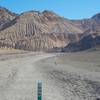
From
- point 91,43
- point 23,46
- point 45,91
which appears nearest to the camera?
point 45,91

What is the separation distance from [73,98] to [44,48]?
177428 millimetres

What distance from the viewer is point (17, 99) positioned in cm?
1499

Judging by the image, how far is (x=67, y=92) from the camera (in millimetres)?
17516

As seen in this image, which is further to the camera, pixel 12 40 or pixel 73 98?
pixel 12 40

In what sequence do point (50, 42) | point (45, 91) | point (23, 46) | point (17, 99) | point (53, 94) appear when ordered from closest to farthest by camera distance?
point (17, 99) → point (53, 94) → point (45, 91) → point (23, 46) → point (50, 42)

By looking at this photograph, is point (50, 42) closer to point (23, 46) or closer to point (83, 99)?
point (23, 46)

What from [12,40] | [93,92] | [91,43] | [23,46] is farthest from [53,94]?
[12,40]

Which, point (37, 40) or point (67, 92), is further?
point (37, 40)

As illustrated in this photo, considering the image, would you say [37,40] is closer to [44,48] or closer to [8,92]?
[44,48]

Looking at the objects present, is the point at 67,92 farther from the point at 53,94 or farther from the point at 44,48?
the point at 44,48

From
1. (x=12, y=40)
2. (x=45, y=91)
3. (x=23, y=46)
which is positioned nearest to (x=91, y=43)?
(x=23, y=46)

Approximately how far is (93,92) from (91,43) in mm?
141309

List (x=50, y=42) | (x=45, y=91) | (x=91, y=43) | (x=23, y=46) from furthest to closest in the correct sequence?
1. (x=50, y=42)
2. (x=23, y=46)
3. (x=91, y=43)
4. (x=45, y=91)

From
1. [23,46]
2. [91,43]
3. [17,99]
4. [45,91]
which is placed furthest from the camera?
[23,46]
